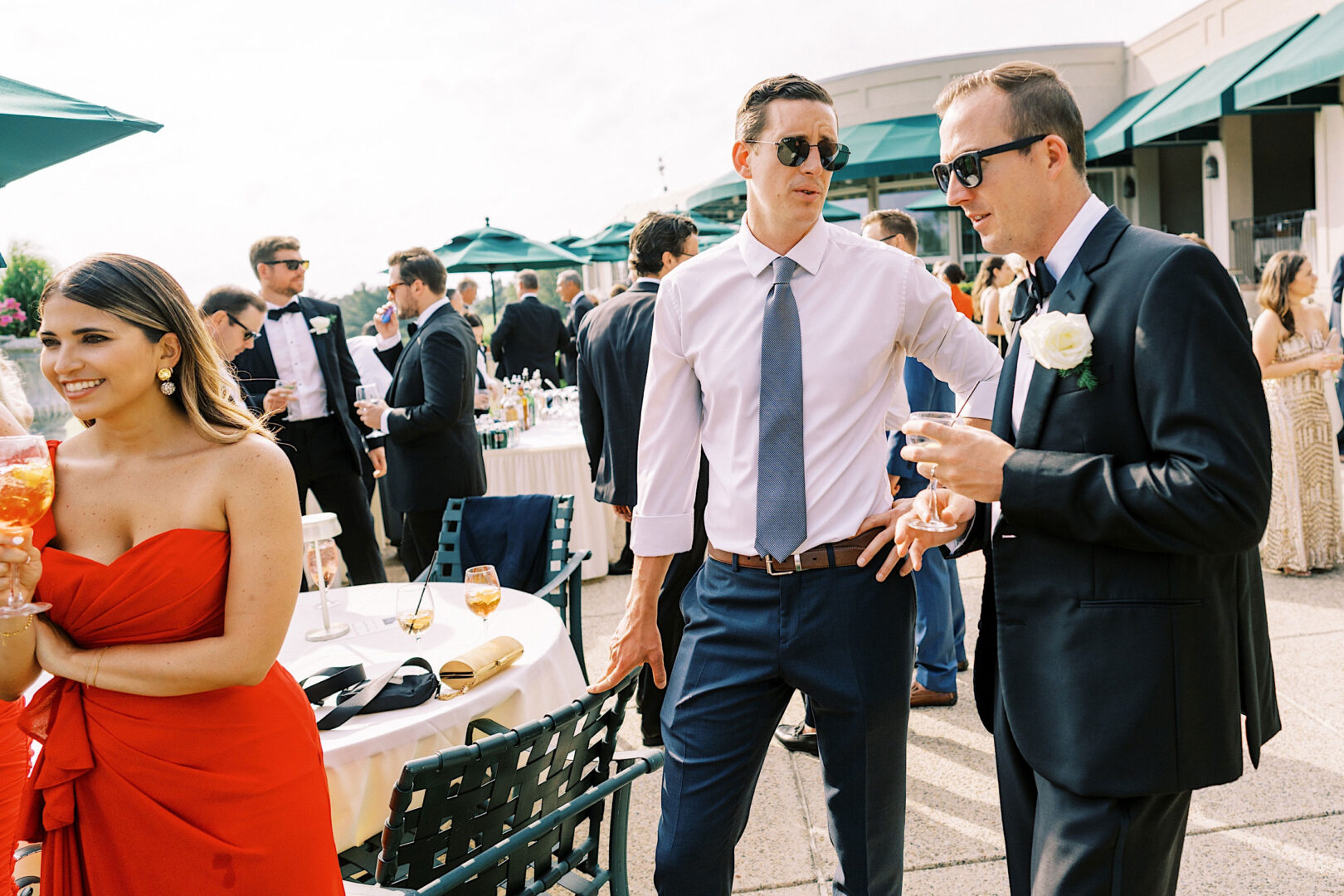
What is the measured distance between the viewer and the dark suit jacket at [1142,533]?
1353 mm

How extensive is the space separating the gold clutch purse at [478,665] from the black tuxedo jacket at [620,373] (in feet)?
5.52

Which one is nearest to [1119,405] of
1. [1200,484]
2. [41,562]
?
[1200,484]

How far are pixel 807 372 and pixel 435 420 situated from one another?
2.86 meters

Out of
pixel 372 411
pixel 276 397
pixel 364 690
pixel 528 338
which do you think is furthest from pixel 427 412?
pixel 528 338

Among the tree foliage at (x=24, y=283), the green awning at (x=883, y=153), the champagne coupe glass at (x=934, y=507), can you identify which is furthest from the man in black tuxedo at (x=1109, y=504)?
the green awning at (x=883, y=153)

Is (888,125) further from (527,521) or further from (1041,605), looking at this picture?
(1041,605)

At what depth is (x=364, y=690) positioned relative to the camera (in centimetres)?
235

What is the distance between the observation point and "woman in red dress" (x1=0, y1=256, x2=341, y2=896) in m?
1.67

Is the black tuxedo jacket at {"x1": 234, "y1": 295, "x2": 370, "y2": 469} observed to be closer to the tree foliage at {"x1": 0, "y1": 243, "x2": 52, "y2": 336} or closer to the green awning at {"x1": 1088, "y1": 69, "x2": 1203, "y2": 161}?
the tree foliage at {"x1": 0, "y1": 243, "x2": 52, "y2": 336}

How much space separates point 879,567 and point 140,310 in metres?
1.62

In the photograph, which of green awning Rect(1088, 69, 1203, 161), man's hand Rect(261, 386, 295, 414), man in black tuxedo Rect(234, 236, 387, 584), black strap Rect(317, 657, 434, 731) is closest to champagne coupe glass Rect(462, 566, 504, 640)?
black strap Rect(317, 657, 434, 731)

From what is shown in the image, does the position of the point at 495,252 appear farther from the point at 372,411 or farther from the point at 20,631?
the point at 20,631

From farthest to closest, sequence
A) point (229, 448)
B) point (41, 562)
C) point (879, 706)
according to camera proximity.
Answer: point (879, 706)
point (229, 448)
point (41, 562)

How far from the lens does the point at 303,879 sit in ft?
5.78
